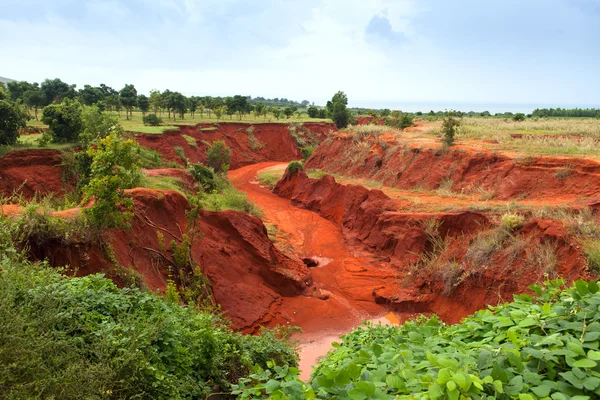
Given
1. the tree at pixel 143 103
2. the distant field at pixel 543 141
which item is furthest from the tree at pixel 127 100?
the distant field at pixel 543 141

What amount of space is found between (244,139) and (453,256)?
1628 inches

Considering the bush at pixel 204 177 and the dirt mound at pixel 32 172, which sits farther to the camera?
the bush at pixel 204 177

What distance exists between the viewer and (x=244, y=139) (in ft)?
173

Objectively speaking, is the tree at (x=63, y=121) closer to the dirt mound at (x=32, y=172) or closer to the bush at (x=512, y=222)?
the dirt mound at (x=32, y=172)

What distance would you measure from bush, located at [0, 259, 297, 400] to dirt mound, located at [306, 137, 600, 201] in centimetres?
1675

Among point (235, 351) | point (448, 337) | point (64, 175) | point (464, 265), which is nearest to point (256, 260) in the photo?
point (464, 265)

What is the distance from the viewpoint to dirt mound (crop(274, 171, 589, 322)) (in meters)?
12.1

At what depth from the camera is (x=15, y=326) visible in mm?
3643

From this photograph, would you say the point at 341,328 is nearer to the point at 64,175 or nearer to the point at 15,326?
the point at 15,326

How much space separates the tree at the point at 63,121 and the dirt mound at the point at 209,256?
984 centimetres

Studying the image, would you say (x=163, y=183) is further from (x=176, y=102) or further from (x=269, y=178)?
(x=176, y=102)

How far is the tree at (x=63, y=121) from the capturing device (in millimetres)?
19125

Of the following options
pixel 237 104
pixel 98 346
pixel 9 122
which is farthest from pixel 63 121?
pixel 237 104

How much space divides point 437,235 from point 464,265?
288 cm
